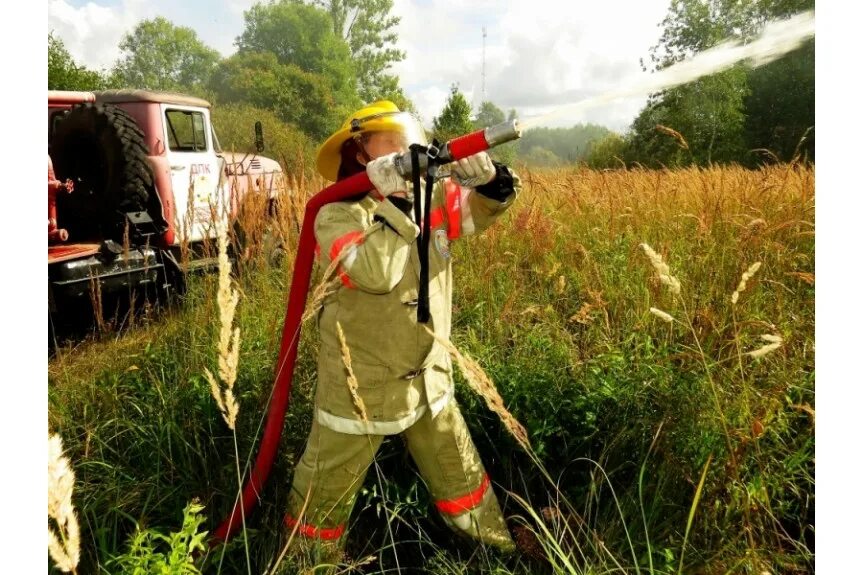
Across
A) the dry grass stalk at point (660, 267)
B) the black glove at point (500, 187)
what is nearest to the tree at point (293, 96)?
the black glove at point (500, 187)

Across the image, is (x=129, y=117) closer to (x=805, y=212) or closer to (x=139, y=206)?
(x=139, y=206)

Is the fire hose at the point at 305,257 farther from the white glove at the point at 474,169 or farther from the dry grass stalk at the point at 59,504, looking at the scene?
the dry grass stalk at the point at 59,504

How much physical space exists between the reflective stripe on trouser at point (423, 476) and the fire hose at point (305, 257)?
0.13 metres

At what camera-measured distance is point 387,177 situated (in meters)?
1.63

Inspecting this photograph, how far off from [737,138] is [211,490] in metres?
19.7

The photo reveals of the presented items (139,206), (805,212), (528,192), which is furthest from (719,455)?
(139,206)

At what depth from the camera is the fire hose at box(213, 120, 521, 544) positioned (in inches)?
62.1

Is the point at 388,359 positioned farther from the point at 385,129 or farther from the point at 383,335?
the point at 385,129

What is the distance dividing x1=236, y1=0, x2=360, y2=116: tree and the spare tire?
24584 millimetres

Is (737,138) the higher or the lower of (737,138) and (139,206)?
the higher

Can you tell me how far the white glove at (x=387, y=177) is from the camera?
63.9 inches

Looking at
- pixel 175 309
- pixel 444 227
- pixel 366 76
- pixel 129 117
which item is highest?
pixel 366 76

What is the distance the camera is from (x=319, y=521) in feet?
5.85

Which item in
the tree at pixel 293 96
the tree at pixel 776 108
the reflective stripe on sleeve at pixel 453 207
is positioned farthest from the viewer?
the tree at pixel 293 96
